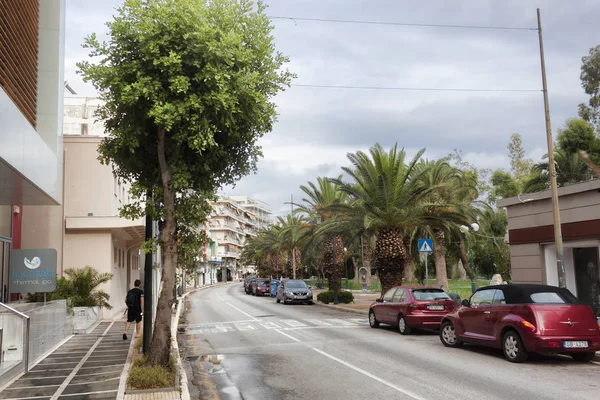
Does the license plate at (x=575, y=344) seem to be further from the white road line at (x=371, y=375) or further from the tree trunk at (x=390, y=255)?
the tree trunk at (x=390, y=255)

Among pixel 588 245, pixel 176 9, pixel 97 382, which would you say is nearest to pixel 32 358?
pixel 97 382

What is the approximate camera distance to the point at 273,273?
84.6 meters

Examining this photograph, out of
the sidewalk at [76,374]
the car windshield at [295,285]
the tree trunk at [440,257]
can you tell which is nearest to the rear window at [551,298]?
the sidewalk at [76,374]

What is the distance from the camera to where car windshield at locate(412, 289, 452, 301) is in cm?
1661

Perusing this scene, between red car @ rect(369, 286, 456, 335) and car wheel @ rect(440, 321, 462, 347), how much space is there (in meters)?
2.09

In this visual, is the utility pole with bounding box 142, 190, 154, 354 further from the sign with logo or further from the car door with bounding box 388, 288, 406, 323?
the car door with bounding box 388, 288, 406, 323

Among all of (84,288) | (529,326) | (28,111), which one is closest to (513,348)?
(529,326)

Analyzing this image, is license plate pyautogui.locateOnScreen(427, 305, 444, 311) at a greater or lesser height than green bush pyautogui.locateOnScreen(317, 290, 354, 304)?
greater

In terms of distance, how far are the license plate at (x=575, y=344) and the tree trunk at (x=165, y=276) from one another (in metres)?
7.78

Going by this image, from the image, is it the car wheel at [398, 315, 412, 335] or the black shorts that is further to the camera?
the car wheel at [398, 315, 412, 335]

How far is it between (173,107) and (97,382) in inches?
206

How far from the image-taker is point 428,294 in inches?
662

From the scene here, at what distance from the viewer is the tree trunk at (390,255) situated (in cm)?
2512

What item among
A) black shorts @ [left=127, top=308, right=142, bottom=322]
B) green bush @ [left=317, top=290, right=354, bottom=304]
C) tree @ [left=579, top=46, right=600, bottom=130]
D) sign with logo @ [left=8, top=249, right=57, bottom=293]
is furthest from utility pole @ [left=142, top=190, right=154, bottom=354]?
tree @ [left=579, top=46, right=600, bottom=130]
